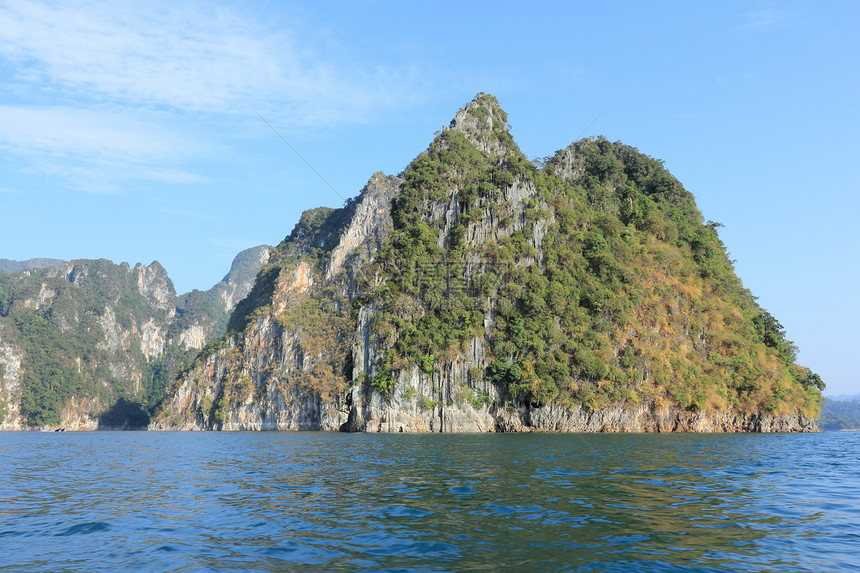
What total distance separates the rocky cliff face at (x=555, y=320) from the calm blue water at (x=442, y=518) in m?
43.5

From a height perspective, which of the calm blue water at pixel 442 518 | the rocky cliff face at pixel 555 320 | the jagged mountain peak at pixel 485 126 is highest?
the jagged mountain peak at pixel 485 126

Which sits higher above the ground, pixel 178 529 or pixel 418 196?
pixel 418 196

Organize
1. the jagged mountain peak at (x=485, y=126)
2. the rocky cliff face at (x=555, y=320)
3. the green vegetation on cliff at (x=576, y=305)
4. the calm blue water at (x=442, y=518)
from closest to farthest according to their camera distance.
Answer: the calm blue water at (x=442, y=518) < the rocky cliff face at (x=555, y=320) < the green vegetation on cliff at (x=576, y=305) < the jagged mountain peak at (x=485, y=126)

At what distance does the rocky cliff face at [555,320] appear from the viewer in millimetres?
68125

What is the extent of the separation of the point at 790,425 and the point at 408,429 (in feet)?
156

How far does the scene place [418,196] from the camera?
8750cm

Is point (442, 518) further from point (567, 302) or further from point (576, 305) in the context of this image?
point (576, 305)

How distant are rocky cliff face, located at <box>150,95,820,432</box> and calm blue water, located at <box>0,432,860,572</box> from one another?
43476mm

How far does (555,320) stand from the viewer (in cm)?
7269

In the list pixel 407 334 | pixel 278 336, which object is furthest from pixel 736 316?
pixel 278 336

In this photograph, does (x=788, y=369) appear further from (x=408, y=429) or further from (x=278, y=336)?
(x=278, y=336)

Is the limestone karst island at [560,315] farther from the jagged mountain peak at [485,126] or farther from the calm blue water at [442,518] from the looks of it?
the calm blue water at [442,518]

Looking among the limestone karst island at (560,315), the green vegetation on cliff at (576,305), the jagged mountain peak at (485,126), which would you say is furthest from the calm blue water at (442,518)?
the jagged mountain peak at (485,126)

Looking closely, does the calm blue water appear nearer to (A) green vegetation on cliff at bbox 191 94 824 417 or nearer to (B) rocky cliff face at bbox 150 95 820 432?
(B) rocky cliff face at bbox 150 95 820 432
